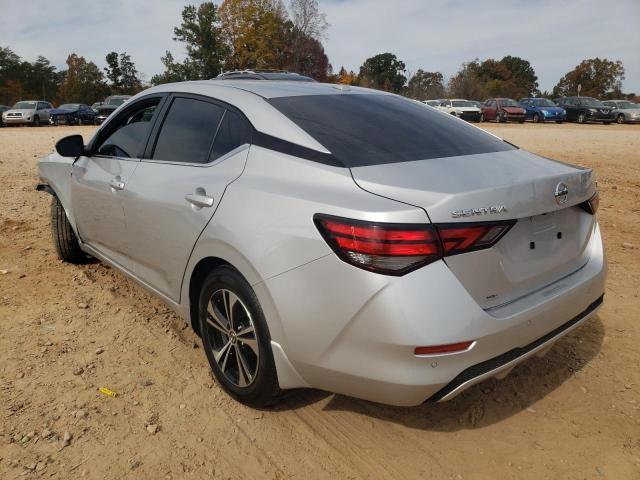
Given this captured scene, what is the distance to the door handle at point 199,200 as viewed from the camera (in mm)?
2660

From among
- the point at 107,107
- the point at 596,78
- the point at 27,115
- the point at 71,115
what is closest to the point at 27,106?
the point at 27,115

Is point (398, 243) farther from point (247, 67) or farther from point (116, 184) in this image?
point (247, 67)

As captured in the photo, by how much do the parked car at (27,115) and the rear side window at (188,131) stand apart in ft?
108

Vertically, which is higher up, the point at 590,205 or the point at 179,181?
the point at 179,181

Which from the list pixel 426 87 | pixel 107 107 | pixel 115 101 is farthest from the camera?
pixel 426 87

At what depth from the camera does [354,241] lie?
205 cm

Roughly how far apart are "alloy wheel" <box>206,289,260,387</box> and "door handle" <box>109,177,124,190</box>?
45.4 inches

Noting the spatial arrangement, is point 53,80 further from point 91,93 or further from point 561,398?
point 561,398

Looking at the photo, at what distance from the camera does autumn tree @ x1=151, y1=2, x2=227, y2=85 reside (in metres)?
54.2

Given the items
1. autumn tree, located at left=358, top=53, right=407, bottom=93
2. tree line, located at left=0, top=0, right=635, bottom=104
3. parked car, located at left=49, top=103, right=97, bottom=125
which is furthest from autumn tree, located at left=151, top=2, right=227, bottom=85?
autumn tree, located at left=358, top=53, right=407, bottom=93

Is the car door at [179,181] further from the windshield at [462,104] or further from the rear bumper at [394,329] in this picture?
the windshield at [462,104]

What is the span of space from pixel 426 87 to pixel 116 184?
226 feet

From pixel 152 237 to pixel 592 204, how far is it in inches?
96.0

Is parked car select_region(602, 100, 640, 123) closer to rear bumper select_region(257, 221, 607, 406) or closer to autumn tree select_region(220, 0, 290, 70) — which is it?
autumn tree select_region(220, 0, 290, 70)
